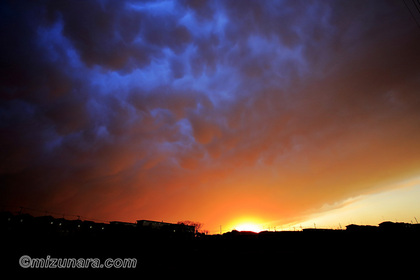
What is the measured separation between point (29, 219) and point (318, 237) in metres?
93.6

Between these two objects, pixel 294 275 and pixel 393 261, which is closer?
pixel 294 275

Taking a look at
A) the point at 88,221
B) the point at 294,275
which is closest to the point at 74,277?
the point at 294,275

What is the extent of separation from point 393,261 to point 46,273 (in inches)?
1221

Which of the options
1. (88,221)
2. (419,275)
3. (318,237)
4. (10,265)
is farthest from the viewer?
(88,221)

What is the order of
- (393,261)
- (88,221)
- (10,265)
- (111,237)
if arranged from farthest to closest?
(88,221), (111,237), (10,265), (393,261)

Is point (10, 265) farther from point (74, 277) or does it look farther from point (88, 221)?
point (88, 221)

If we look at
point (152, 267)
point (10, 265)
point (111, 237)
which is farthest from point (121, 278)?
point (111, 237)

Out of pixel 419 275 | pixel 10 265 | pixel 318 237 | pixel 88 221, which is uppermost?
pixel 88 221

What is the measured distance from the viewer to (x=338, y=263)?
1608 centimetres

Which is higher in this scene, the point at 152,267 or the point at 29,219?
the point at 29,219

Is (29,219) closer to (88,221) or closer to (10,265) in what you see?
(88,221)

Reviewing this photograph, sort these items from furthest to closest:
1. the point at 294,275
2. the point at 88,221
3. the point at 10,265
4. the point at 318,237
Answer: the point at 88,221 < the point at 318,237 < the point at 10,265 < the point at 294,275

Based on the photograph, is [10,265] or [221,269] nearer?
[221,269]

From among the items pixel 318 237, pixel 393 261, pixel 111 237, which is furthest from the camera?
pixel 111 237
